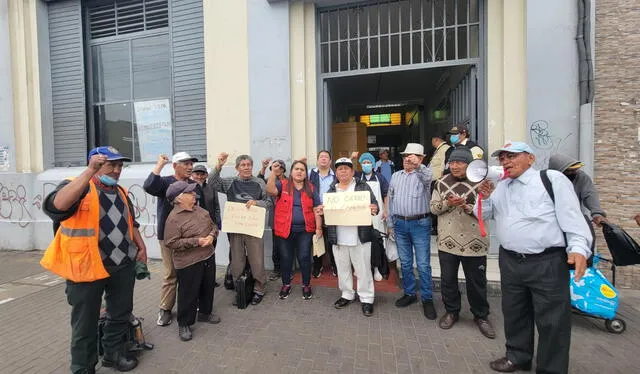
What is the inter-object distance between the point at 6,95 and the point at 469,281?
30.7 ft

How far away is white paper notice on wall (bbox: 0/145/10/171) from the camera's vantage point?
7.00 metres

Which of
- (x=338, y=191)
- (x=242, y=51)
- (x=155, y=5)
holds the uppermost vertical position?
(x=155, y=5)

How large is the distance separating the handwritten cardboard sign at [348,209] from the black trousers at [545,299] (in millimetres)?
1538

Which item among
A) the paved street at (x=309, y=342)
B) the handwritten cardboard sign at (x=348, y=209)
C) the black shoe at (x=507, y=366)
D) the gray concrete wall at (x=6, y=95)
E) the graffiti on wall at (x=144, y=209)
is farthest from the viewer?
the gray concrete wall at (x=6, y=95)

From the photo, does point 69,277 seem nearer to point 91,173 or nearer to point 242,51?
point 91,173

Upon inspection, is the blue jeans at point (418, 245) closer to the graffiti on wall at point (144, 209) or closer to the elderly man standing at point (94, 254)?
the elderly man standing at point (94, 254)

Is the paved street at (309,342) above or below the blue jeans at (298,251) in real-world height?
below

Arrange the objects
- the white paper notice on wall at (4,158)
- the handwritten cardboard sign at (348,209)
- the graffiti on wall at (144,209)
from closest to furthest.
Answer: the handwritten cardboard sign at (348,209) → the graffiti on wall at (144,209) → the white paper notice on wall at (4,158)

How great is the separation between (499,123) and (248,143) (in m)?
4.13

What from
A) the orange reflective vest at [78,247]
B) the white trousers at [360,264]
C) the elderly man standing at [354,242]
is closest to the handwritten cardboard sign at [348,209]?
the elderly man standing at [354,242]

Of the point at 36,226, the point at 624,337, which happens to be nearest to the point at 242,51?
the point at 36,226

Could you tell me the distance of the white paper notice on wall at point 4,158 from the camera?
7.00 m

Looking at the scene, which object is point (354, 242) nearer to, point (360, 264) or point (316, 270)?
point (360, 264)

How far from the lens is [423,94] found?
10.7m
